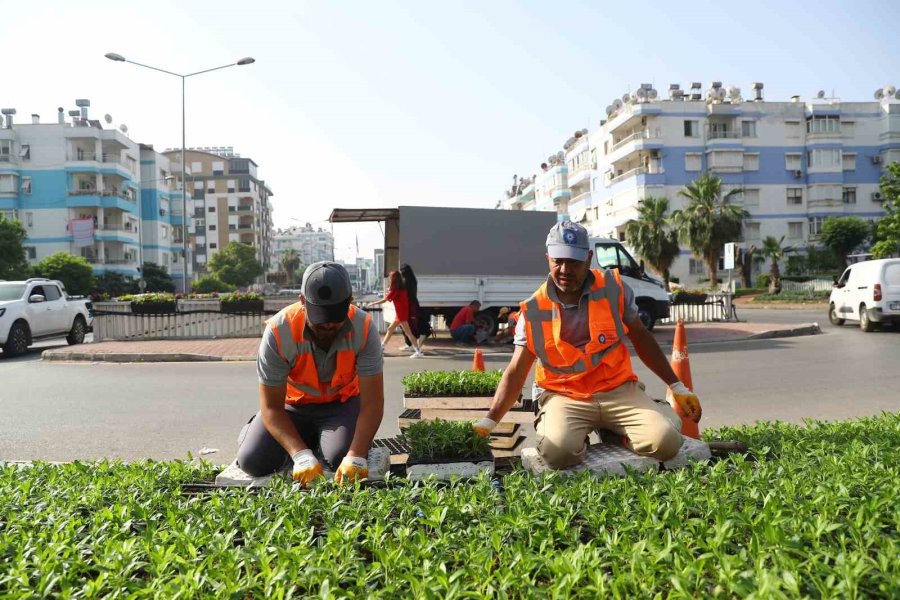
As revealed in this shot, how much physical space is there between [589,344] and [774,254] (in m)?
51.9

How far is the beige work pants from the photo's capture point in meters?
4.02

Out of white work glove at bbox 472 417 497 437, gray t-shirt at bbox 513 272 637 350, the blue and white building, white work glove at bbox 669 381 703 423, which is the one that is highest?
the blue and white building

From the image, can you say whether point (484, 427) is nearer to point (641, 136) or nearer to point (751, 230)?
point (641, 136)

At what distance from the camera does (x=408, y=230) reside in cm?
1786

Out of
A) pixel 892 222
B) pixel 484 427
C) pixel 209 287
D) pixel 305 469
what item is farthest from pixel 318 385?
pixel 209 287

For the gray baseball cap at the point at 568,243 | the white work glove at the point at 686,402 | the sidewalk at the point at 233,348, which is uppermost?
the gray baseball cap at the point at 568,243

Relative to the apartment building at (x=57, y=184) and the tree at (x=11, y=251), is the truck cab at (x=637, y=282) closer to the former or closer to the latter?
the tree at (x=11, y=251)

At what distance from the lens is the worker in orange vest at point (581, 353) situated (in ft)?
14.1

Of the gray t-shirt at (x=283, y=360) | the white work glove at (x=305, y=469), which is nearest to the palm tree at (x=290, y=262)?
the gray t-shirt at (x=283, y=360)

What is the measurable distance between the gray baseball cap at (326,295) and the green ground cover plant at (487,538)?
3.10ft

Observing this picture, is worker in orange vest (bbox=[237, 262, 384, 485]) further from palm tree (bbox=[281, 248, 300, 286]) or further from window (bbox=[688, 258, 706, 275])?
palm tree (bbox=[281, 248, 300, 286])

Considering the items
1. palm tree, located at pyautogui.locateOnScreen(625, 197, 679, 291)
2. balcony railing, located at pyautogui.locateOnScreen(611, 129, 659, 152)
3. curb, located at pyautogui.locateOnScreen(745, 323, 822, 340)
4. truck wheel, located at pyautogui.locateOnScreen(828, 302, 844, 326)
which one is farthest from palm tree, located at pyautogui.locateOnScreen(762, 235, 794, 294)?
curb, located at pyautogui.locateOnScreen(745, 323, 822, 340)

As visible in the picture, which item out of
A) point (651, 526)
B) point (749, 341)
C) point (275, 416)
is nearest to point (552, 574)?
point (651, 526)

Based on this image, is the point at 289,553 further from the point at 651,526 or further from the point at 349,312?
the point at 349,312
